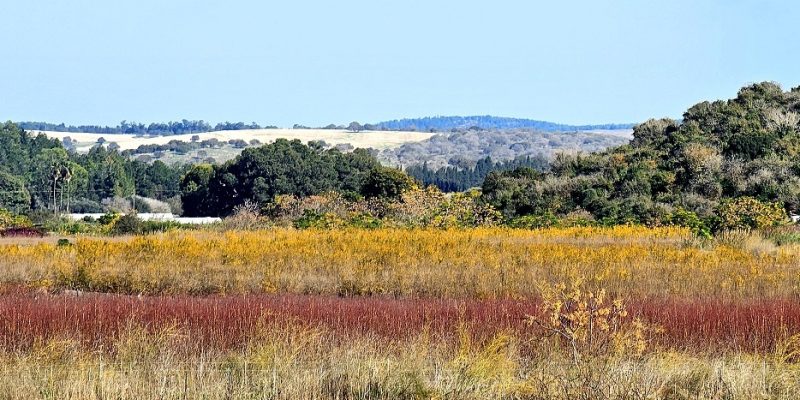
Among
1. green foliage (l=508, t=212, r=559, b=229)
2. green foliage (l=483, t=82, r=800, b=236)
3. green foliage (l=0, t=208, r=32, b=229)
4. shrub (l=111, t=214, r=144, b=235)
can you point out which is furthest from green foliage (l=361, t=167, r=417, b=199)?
green foliage (l=0, t=208, r=32, b=229)

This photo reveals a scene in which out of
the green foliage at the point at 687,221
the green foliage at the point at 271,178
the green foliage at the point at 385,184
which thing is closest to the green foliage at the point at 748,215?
the green foliage at the point at 687,221

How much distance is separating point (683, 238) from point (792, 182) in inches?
556

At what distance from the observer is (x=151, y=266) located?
18359mm

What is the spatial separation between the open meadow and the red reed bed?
0.04 meters

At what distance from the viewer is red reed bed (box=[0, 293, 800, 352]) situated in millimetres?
11633

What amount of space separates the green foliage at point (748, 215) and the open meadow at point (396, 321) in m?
6.50

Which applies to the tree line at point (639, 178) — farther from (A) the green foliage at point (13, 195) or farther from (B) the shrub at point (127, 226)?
(B) the shrub at point (127, 226)

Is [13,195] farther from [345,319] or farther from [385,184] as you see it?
[345,319]

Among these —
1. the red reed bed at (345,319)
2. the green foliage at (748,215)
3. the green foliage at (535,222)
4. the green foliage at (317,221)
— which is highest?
the red reed bed at (345,319)

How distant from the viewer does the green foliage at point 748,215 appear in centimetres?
2983

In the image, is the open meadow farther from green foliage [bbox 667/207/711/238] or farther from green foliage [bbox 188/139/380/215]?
green foliage [bbox 188/139/380/215]

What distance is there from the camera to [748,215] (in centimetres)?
3069

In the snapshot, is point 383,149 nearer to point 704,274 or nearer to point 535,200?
point 535,200

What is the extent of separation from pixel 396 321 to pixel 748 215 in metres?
21.1
